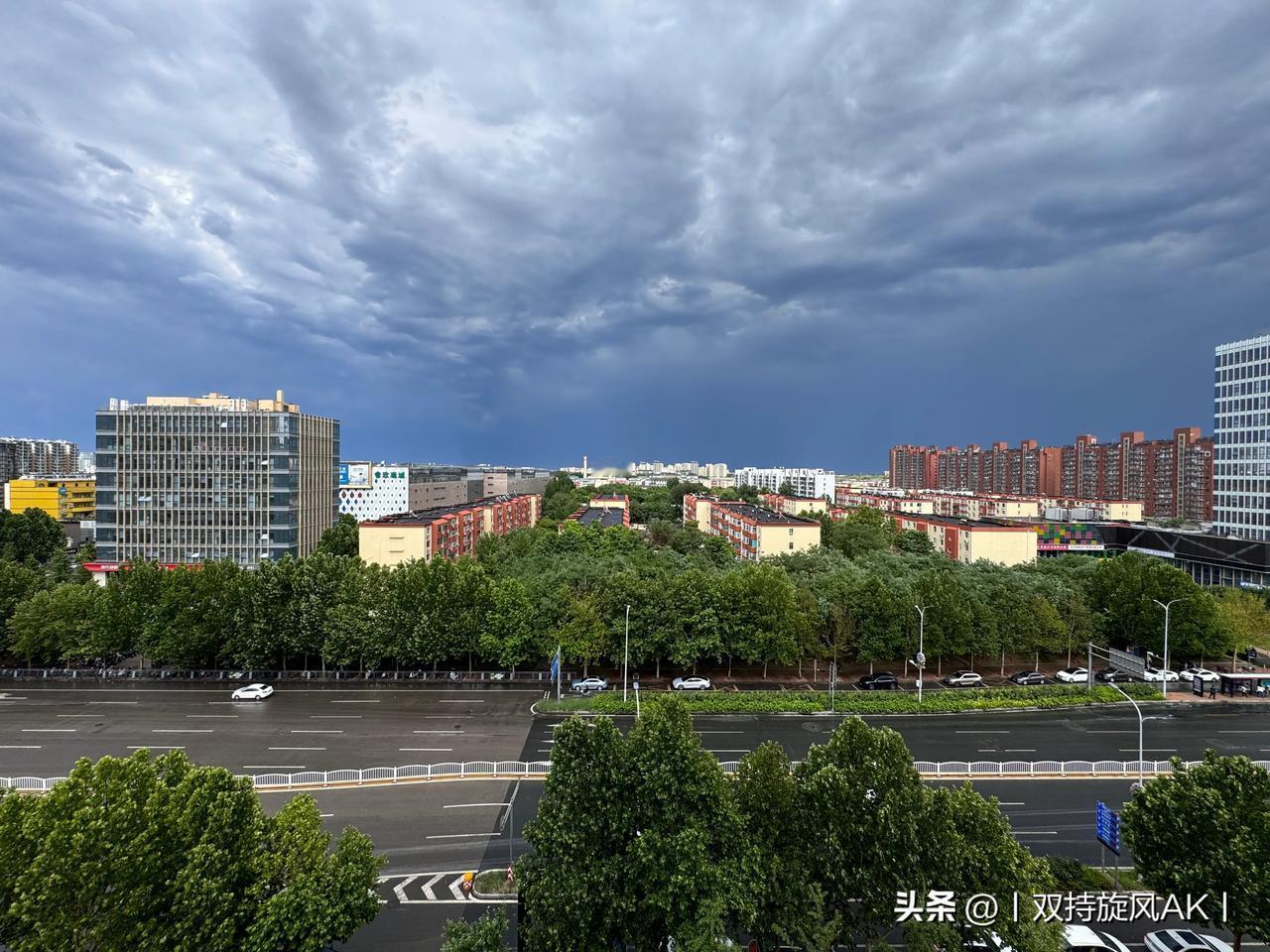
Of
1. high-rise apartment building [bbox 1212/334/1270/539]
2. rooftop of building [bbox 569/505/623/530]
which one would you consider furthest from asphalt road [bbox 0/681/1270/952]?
rooftop of building [bbox 569/505/623/530]

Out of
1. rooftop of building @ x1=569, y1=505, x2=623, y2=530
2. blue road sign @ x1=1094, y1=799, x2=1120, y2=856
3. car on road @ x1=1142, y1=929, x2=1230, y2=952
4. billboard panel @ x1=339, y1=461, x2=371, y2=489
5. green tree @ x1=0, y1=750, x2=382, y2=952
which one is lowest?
car on road @ x1=1142, y1=929, x2=1230, y2=952

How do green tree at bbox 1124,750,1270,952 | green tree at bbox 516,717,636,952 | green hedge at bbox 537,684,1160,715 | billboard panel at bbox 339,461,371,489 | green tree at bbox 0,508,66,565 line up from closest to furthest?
green tree at bbox 516,717,636,952 < green tree at bbox 1124,750,1270,952 < green hedge at bbox 537,684,1160,715 < green tree at bbox 0,508,66,565 < billboard panel at bbox 339,461,371,489

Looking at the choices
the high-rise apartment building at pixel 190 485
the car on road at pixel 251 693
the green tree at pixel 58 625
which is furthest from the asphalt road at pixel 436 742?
the high-rise apartment building at pixel 190 485

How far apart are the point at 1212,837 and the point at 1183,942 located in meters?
3.67

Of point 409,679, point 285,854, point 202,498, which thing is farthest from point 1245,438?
point 202,498

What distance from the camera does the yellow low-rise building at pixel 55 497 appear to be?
10094cm

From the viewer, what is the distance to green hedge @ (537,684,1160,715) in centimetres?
3198

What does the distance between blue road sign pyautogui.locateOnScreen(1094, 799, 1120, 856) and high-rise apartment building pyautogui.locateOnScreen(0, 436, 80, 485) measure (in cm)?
18762

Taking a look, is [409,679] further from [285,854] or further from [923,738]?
[923,738]

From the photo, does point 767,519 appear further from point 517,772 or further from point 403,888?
point 403,888

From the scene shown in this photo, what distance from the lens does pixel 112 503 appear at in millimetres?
65812

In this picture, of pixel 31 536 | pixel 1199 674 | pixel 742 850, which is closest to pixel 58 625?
pixel 742 850

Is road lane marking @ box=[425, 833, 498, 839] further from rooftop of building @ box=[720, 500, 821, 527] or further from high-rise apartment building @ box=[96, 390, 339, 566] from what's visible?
high-rise apartment building @ box=[96, 390, 339, 566]

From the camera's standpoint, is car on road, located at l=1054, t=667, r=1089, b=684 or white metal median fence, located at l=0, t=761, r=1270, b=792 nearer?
white metal median fence, located at l=0, t=761, r=1270, b=792
